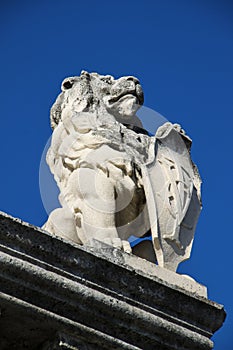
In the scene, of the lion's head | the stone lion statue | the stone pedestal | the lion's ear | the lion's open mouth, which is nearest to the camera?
the stone pedestal

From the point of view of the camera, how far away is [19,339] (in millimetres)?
6164

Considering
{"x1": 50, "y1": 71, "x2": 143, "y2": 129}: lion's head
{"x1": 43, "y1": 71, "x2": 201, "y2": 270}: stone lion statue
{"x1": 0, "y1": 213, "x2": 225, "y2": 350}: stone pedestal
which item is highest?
{"x1": 50, "y1": 71, "x2": 143, "y2": 129}: lion's head

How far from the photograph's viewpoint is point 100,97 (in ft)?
27.8

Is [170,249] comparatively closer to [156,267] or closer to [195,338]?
[156,267]

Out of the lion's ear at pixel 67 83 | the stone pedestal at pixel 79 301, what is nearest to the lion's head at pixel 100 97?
the lion's ear at pixel 67 83

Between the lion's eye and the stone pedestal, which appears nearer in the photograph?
the stone pedestal

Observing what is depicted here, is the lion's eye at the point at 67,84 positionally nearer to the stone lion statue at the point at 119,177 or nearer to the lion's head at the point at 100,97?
the lion's head at the point at 100,97

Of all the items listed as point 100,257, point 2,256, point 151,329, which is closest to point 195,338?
point 151,329

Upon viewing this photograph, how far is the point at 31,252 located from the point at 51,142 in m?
2.22

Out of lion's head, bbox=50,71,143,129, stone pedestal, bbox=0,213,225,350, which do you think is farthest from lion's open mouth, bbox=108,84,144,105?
stone pedestal, bbox=0,213,225,350

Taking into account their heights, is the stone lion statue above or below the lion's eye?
below

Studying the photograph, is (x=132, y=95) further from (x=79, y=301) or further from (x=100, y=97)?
(x=79, y=301)

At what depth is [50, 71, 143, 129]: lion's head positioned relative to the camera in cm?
830

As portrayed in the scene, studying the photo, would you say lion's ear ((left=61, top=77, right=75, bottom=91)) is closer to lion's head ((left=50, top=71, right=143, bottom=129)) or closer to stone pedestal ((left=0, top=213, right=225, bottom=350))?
lion's head ((left=50, top=71, right=143, bottom=129))
